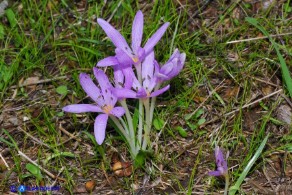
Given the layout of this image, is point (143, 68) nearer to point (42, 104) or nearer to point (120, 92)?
point (120, 92)

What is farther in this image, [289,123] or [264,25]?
[264,25]

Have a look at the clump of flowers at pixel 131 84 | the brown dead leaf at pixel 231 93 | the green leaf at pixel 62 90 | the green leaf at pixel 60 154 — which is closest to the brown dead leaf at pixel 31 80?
the green leaf at pixel 62 90

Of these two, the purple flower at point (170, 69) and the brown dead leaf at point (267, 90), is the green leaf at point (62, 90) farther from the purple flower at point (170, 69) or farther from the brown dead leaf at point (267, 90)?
the brown dead leaf at point (267, 90)

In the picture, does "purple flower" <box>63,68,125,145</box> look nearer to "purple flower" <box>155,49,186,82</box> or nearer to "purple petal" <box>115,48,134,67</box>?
"purple petal" <box>115,48,134,67</box>

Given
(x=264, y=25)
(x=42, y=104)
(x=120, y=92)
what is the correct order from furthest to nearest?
1. (x=264, y=25)
2. (x=42, y=104)
3. (x=120, y=92)

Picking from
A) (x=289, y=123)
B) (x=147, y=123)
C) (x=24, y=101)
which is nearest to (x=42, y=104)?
(x=24, y=101)

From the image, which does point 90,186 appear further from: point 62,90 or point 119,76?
point 62,90
